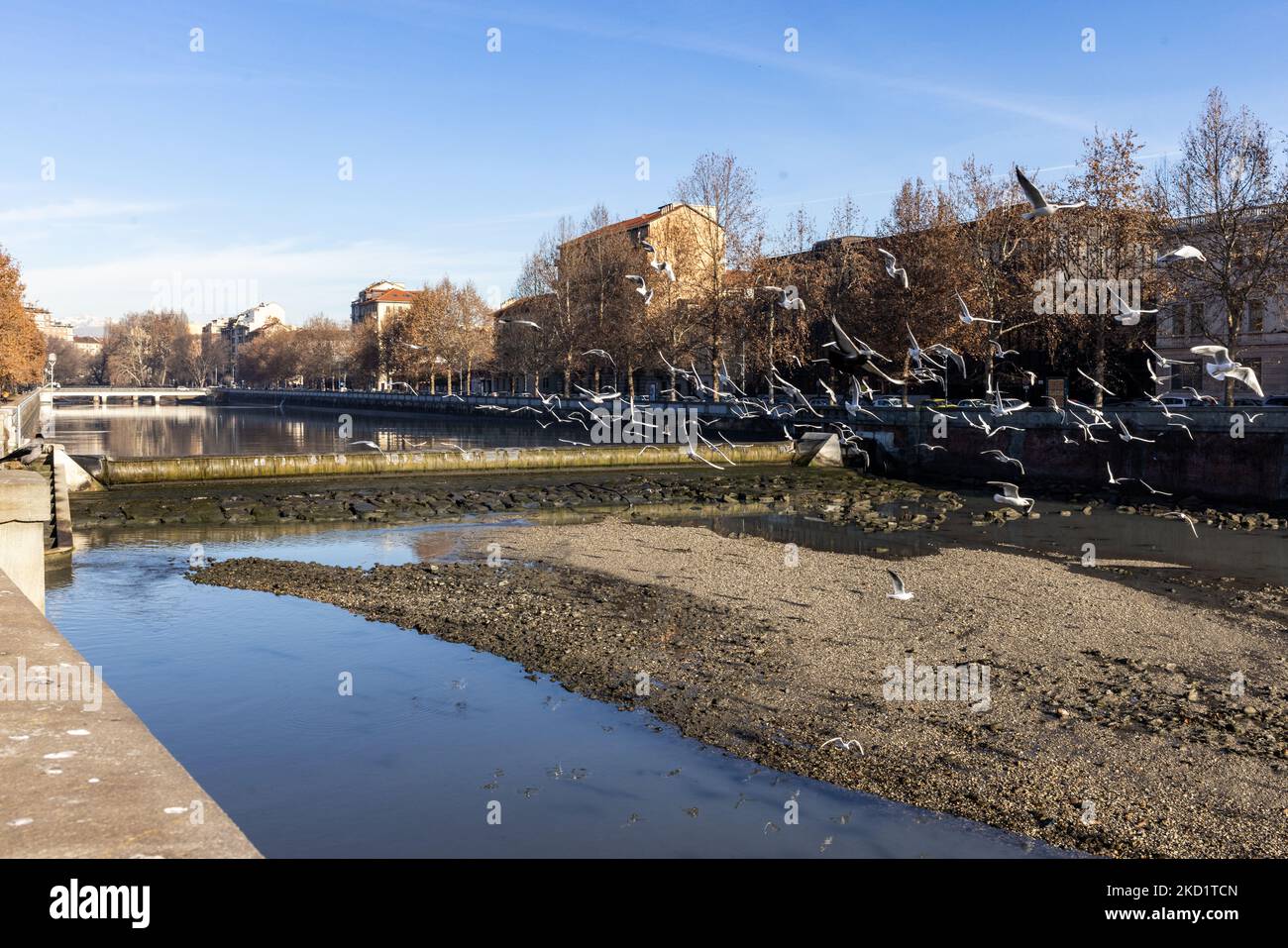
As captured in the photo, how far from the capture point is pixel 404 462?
40.5 meters

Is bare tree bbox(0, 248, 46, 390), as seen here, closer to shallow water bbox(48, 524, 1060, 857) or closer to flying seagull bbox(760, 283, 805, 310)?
flying seagull bbox(760, 283, 805, 310)

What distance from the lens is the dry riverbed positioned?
10.6 m

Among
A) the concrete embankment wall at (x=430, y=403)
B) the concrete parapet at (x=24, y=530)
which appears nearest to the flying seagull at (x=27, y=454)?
the concrete parapet at (x=24, y=530)

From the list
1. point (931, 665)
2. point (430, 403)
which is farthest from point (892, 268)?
point (430, 403)

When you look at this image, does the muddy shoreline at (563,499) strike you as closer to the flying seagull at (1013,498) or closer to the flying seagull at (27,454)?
the flying seagull at (1013,498)

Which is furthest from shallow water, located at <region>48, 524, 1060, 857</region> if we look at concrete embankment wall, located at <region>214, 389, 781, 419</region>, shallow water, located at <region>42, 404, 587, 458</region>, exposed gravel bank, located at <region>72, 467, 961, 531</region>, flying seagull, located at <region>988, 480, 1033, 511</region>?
concrete embankment wall, located at <region>214, 389, 781, 419</region>

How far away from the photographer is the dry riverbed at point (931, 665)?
10602 mm

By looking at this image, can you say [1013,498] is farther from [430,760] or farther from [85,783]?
[85,783]

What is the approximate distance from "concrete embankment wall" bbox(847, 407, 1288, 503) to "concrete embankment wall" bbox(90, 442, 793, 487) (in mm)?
6556

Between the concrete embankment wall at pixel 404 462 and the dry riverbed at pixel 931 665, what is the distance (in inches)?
588

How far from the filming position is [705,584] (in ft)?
69.4

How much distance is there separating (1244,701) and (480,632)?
1091cm

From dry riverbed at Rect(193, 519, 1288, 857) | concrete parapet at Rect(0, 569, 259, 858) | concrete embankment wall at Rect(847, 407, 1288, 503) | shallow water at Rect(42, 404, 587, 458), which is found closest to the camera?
concrete parapet at Rect(0, 569, 259, 858)
